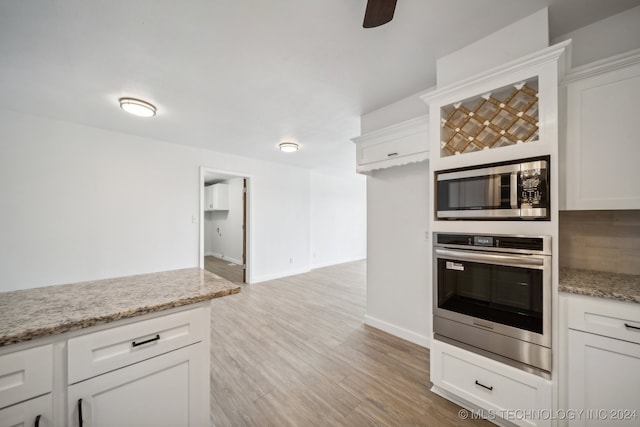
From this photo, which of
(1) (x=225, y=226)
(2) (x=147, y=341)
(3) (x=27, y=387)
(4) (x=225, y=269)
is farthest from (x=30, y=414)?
(1) (x=225, y=226)

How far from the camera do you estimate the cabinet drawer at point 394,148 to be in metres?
2.17

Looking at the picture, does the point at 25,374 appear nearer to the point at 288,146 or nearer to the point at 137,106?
the point at 137,106

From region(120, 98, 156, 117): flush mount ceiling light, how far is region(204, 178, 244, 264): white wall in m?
3.29

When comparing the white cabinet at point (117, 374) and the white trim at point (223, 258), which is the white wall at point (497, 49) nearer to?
the white cabinet at point (117, 374)

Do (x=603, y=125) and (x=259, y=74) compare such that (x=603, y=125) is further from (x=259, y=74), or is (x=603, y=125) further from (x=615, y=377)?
(x=259, y=74)

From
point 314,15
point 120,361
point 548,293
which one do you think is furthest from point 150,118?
point 548,293

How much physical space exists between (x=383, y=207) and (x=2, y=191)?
4431 millimetres

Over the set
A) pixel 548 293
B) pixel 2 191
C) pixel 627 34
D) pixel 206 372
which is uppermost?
pixel 627 34

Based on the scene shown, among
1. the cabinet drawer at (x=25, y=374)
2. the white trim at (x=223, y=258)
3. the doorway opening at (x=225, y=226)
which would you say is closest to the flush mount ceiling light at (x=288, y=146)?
the doorway opening at (x=225, y=226)

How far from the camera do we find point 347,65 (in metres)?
1.91

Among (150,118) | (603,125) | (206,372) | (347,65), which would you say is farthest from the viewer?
(150,118)

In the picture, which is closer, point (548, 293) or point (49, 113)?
point (548, 293)

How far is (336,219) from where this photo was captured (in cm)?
675

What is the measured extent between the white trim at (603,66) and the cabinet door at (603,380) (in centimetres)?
154
